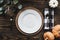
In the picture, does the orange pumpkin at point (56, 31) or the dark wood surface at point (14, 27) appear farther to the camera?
the dark wood surface at point (14, 27)

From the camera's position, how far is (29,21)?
3357 mm

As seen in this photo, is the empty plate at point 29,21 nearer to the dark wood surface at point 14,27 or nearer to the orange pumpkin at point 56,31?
the dark wood surface at point 14,27

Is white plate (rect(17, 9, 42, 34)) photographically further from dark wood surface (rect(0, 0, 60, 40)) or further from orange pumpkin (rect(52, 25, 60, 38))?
orange pumpkin (rect(52, 25, 60, 38))

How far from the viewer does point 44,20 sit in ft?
11.0

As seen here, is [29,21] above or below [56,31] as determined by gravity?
above

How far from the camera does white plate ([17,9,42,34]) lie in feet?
11.0

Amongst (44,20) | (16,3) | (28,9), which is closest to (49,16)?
(44,20)

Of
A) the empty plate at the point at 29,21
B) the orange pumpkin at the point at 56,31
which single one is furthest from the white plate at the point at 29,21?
the orange pumpkin at the point at 56,31

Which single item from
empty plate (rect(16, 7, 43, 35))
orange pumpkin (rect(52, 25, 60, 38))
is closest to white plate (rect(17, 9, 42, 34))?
empty plate (rect(16, 7, 43, 35))

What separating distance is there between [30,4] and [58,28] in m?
0.58

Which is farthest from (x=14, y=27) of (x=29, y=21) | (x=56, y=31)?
(x=56, y=31)

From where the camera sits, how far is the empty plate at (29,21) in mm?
3334

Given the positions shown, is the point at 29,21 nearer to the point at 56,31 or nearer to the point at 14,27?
the point at 14,27

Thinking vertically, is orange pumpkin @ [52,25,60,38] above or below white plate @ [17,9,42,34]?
below
